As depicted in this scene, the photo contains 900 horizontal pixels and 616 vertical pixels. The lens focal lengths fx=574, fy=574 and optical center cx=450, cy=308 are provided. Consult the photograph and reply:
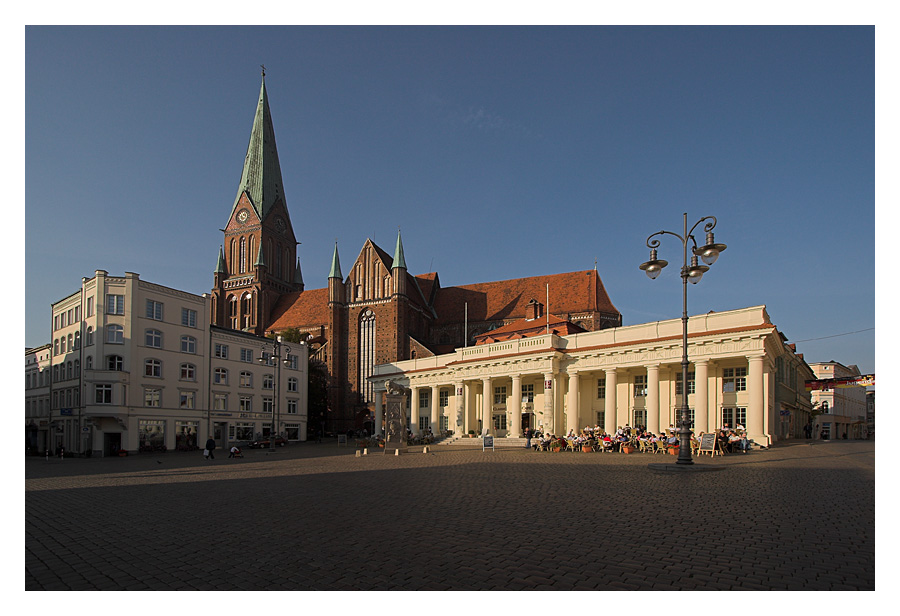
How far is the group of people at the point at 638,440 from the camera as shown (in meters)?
27.0

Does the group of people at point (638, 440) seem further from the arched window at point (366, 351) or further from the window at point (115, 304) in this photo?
the arched window at point (366, 351)

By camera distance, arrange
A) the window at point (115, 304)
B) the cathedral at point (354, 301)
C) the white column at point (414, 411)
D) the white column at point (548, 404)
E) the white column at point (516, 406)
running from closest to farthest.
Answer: the window at point (115, 304), the white column at point (548, 404), the white column at point (516, 406), the white column at point (414, 411), the cathedral at point (354, 301)

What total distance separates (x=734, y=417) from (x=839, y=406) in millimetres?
57811

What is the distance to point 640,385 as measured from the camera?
3912 cm

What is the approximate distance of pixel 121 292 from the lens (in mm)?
41375

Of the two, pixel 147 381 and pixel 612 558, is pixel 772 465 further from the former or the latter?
pixel 147 381

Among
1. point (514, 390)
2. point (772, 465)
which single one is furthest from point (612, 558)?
point (514, 390)

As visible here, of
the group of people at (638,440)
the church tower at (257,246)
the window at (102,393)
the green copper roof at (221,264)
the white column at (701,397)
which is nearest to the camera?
the group of people at (638,440)

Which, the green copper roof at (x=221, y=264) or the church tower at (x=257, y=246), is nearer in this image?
the church tower at (x=257, y=246)

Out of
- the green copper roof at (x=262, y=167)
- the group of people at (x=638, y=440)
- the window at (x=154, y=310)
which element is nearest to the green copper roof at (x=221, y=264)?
the green copper roof at (x=262, y=167)

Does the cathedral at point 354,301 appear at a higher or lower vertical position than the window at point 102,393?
higher

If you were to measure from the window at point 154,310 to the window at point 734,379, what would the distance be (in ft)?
131

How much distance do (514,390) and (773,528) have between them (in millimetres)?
36080

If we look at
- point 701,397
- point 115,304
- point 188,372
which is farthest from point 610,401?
point 115,304
